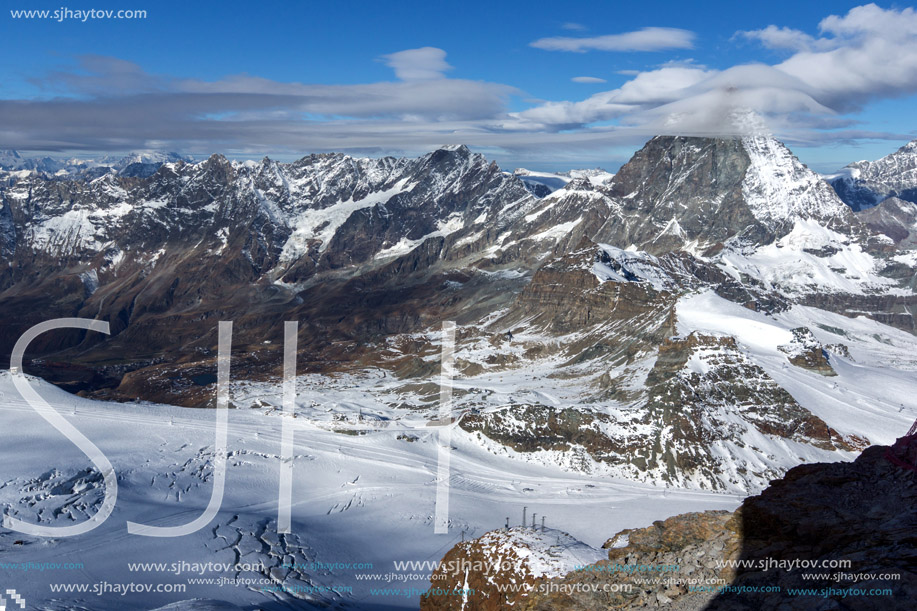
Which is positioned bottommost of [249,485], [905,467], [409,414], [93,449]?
[409,414]

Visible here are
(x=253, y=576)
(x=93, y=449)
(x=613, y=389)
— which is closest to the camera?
(x=253, y=576)

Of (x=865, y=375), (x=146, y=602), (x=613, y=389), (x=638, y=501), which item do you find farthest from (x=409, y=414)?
(x=865, y=375)

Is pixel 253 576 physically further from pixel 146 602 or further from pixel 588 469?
pixel 588 469

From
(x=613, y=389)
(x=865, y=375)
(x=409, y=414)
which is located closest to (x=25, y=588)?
(x=409, y=414)

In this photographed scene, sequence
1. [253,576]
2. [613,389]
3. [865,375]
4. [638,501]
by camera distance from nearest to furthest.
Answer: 1. [253,576]
2. [638,501]
3. [613,389]
4. [865,375]

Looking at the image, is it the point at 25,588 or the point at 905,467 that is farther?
the point at 25,588

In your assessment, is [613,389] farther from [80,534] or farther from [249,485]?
[80,534]

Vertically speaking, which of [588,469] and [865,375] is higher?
[865,375]

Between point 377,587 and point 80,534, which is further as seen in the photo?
point 377,587

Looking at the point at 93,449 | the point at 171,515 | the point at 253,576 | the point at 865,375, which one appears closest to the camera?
the point at 253,576
